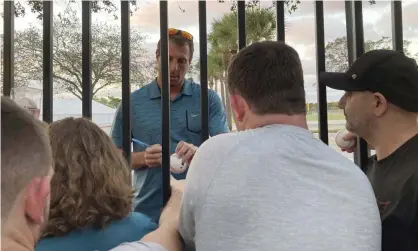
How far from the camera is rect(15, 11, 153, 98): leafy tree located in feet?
6.98

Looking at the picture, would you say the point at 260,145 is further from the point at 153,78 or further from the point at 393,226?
the point at 153,78

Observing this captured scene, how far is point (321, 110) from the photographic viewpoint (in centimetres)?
191

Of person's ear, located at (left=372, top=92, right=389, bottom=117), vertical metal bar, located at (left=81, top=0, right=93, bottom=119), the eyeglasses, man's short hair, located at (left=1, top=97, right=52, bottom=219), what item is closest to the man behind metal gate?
the eyeglasses

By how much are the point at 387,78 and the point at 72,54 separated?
1392 millimetres

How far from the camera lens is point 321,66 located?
1.91 meters

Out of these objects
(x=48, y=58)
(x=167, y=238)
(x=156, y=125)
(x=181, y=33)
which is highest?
(x=181, y=33)

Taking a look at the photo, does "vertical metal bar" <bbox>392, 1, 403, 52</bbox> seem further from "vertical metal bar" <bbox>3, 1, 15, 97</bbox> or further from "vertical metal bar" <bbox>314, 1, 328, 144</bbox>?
"vertical metal bar" <bbox>3, 1, 15, 97</bbox>

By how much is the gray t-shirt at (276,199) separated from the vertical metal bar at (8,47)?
0.83 meters

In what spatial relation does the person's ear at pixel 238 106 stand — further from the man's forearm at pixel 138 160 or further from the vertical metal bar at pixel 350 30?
the man's forearm at pixel 138 160

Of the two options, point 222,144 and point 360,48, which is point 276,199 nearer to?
point 222,144

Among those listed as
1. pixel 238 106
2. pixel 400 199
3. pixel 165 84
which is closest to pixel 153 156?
pixel 165 84

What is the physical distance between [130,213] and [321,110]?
0.81 metres

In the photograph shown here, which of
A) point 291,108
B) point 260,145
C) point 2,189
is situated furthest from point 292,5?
point 2,189

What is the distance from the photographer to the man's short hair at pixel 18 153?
3.43ft
